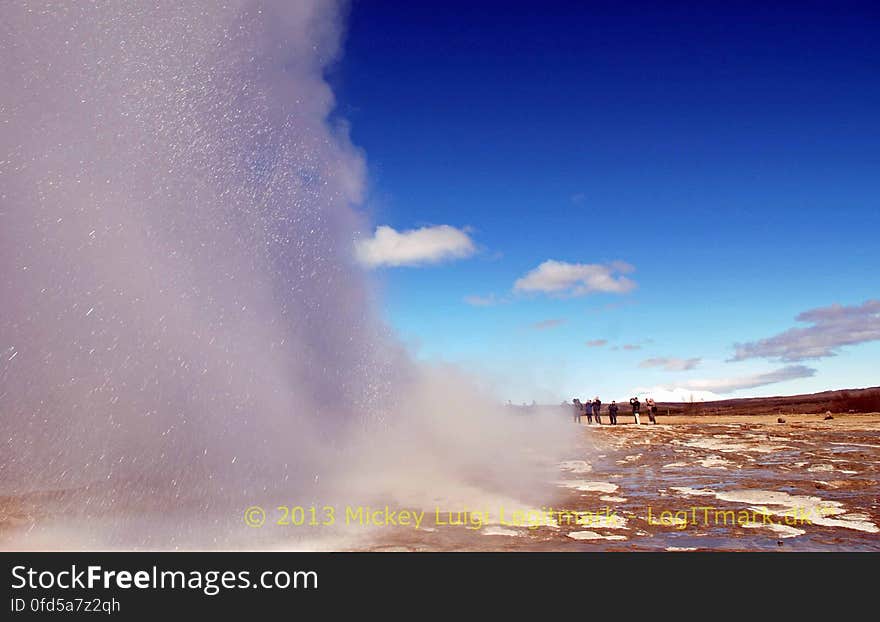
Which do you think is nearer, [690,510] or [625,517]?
[625,517]

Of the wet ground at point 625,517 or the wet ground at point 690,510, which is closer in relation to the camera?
the wet ground at point 625,517

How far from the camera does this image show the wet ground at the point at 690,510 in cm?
593

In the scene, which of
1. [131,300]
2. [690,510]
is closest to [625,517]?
[690,510]

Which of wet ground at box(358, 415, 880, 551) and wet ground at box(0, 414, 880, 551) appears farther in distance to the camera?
wet ground at box(358, 415, 880, 551)

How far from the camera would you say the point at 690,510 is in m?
7.50

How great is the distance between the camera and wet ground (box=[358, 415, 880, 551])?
5.93 meters

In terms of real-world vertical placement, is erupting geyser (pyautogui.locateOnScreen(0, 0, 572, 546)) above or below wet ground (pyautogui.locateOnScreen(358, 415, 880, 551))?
above

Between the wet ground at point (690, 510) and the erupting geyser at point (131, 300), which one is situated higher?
the erupting geyser at point (131, 300)

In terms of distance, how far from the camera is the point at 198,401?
8125 mm

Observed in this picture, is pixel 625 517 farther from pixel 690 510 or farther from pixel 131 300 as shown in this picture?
pixel 131 300
